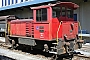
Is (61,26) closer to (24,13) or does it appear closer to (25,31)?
(25,31)

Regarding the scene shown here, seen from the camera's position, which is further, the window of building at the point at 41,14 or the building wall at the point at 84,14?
the building wall at the point at 84,14

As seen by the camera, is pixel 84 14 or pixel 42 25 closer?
pixel 42 25

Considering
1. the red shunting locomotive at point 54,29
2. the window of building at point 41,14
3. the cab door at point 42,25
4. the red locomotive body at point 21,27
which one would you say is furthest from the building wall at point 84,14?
the window of building at point 41,14

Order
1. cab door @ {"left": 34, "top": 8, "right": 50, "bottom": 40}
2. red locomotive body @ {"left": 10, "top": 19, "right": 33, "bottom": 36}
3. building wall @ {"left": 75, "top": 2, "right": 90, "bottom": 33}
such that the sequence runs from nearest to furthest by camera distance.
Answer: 1. cab door @ {"left": 34, "top": 8, "right": 50, "bottom": 40}
2. red locomotive body @ {"left": 10, "top": 19, "right": 33, "bottom": 36}
3. building wall @ {"left": 75, "top": 2, "right": 90, "bottom": 33}

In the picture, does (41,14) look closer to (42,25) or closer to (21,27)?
(42,25)

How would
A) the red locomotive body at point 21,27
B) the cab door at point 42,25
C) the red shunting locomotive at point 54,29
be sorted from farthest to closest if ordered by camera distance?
1. the red locomotive body at point 21,27
2. the cab door at point 42,25
3. the red shunting locomotive at point 54,29

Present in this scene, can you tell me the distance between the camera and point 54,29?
9.73 m

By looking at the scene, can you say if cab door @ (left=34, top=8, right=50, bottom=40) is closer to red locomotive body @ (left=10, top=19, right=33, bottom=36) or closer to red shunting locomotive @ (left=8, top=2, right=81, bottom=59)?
red shunting locomotive @ (left=8, top=2, right=81, bottom=59)

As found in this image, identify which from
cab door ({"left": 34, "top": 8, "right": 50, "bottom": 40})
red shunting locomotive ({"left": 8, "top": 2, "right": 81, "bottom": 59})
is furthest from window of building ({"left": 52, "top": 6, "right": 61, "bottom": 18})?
cab door ({"left": 34, "top": 8, "right": 50, "bottom": 40})

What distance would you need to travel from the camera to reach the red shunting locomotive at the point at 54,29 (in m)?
9.52

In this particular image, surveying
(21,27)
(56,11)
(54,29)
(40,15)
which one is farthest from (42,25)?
(21,27)

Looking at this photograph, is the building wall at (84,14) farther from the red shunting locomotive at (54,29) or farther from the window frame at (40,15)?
the window frame at (40,15)

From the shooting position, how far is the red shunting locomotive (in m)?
9.52

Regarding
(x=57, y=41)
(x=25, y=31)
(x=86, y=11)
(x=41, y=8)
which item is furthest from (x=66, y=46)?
(x=86, y=11)
